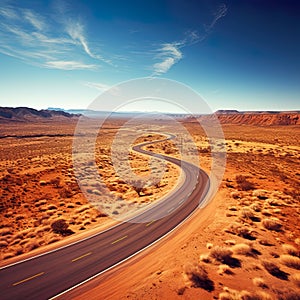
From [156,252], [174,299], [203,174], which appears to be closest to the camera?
[174,299]

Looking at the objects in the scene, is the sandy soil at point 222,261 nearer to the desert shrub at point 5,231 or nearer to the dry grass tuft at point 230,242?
the dry grass tuft at point 230,242

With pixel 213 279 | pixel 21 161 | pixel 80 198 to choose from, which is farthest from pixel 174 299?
pixel 21 161

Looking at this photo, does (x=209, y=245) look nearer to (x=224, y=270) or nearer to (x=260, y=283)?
(x=224, y=270)

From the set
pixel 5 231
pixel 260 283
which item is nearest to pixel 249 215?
pixel 260 283

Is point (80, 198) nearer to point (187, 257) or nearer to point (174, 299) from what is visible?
point (187, 257)

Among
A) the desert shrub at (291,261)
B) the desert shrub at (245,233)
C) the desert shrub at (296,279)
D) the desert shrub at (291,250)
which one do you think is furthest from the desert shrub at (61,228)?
the desert shrub at (291,250)

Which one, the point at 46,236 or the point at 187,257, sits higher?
the point at 187,257

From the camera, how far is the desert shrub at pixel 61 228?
72.5 feet

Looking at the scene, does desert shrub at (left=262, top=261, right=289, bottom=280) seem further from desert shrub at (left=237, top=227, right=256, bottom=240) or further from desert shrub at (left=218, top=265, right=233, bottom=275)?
desert shrub at (left=237, top=227, right=256, bottom=240)

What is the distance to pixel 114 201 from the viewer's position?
31359mm

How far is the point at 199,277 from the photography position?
45.8ft

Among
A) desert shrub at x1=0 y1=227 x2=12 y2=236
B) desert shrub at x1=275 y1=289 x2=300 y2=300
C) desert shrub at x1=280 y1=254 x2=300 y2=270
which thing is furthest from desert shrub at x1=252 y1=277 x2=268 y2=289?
desert shrub at x1=0 y1=227 x2=12 y2=236

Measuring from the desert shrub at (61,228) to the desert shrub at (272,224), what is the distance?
18.8m

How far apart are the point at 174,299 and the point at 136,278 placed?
11.0ft
